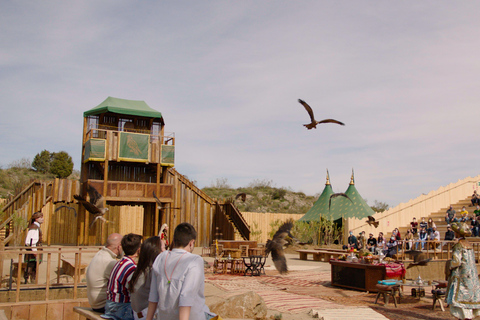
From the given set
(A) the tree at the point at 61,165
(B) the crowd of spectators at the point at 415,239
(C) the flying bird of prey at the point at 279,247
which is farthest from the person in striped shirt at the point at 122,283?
(A) the tree at the point at 61,165

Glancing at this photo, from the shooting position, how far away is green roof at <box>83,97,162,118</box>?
25.9 meters

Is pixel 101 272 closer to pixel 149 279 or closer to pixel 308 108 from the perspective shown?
pixel 149 279

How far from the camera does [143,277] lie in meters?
4.28

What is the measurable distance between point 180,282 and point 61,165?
4741cm

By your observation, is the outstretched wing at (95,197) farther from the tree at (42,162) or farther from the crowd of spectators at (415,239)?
the tree at (42,162)

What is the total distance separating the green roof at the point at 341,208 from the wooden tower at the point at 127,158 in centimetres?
890

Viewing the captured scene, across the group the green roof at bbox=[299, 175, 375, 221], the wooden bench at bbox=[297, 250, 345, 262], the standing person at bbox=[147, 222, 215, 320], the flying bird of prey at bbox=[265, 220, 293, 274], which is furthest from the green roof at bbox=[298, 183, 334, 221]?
the standing person at bbox=[147, 222, 215, 320]

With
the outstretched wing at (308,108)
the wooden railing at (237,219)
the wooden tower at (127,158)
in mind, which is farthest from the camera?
the wooden railing at (237,219)

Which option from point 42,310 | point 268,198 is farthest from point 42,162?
point 42,310

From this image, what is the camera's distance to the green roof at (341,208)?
2694cm

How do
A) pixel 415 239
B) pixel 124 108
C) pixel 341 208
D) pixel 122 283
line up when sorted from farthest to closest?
pixel 341 208 < pixel 124 108 < pixel 415 239 < pixel 122 283

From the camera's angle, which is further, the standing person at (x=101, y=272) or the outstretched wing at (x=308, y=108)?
the outstretched wing at (x=308, y=108)

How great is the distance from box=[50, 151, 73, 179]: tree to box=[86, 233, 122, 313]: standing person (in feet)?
147

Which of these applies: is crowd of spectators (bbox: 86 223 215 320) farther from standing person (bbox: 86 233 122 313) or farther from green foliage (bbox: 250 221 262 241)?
green foliage (bbox: 250 221 262 241)
